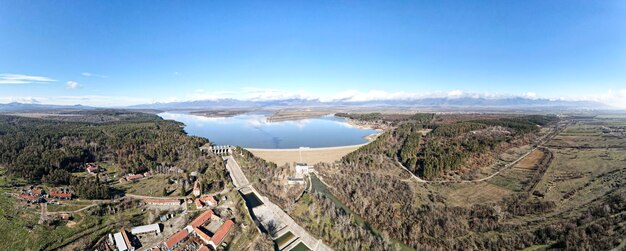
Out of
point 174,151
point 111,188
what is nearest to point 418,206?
point 111,188

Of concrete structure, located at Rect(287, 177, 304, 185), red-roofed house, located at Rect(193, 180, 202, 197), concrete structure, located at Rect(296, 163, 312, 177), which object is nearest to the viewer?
red-roofed house, located at Rect(193, 180, 202, 197)

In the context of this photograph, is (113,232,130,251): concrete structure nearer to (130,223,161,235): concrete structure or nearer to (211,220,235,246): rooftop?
(130,223,161,235): concrete structure

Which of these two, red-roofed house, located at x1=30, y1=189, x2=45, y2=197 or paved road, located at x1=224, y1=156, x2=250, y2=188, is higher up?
red-roofed house, located at x1=30, y1=189, x2=45, y2=197

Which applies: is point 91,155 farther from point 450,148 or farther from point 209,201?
Result: point 450,148

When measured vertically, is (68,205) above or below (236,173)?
above

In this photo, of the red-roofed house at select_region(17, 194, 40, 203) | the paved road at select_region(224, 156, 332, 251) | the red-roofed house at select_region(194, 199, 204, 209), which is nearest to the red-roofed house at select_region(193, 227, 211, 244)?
the red-roofed house at select_region(194, 199, 204, 209)

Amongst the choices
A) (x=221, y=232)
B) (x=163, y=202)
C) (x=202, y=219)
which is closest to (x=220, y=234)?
(x=221, y=232)
